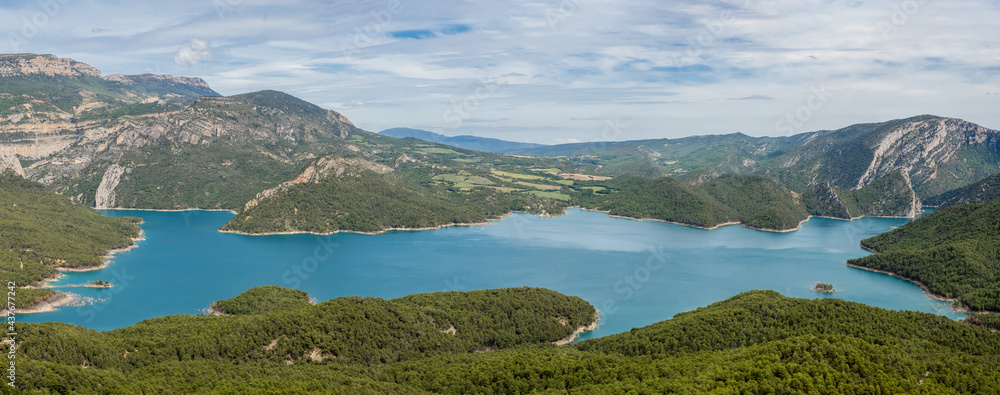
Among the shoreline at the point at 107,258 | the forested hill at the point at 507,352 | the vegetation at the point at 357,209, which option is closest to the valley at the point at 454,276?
the forested hill at the point at 507,352

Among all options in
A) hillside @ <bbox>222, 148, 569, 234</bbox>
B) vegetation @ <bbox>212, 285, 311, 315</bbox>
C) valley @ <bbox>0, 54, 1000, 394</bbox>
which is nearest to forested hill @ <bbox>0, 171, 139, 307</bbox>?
valley @ <bbox>0, 54, 1000, 394</bbox>

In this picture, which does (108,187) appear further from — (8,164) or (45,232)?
(45,232)

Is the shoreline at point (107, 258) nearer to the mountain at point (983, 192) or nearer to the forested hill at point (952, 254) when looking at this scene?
the forested hill at point (952, 254)

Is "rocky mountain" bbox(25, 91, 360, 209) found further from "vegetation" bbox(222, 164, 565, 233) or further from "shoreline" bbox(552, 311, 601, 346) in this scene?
"shoreline" bbox(552, 311, 601, 346)

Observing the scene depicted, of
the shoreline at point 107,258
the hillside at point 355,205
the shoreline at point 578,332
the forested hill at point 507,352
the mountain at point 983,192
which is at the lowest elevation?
the shoreline at point 578,332

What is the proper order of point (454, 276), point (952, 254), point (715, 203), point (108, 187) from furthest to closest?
point (108, 187), point (715, 203), point (454, 276), point (952, 254)

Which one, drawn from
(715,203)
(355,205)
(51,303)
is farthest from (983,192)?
(51,303)

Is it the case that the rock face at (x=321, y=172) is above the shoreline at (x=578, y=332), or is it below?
above
